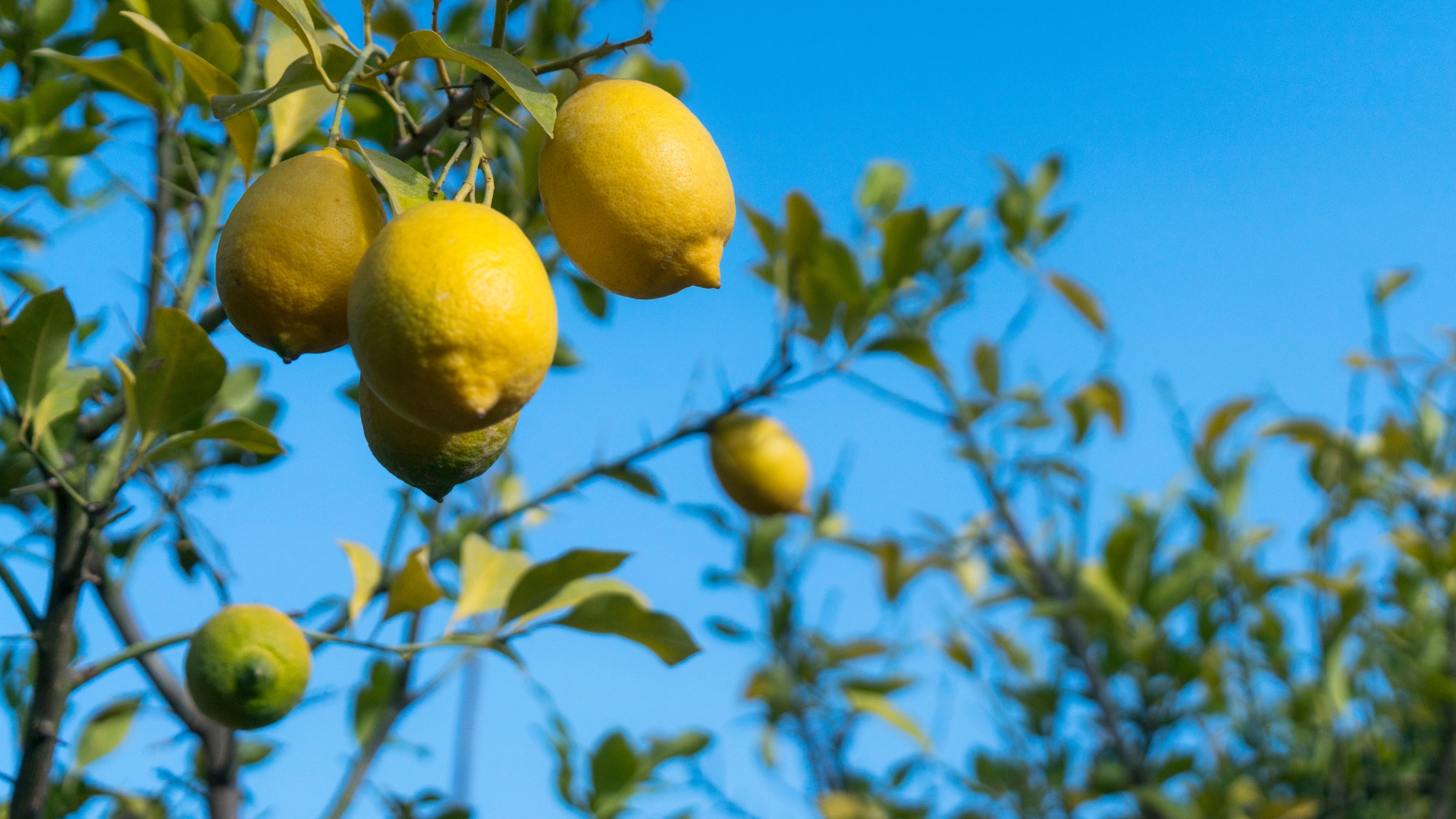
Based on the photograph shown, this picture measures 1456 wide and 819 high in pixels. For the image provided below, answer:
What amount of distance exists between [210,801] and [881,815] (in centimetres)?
123

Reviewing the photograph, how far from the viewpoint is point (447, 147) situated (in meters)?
0.95

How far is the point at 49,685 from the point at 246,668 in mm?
159

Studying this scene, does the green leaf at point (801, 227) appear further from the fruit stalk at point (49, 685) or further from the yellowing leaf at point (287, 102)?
the fruit stalk at point (49, 685)

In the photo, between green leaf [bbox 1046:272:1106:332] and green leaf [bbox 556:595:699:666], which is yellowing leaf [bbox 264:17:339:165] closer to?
green leaf [bbox 556:595:699:666]

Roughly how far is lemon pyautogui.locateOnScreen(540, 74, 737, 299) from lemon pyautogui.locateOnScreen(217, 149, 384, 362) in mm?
116

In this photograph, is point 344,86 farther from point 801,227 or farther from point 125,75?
point 801,227

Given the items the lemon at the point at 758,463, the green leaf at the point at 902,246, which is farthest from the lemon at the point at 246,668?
the green leaf at the point at 902,246

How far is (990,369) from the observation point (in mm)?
2146

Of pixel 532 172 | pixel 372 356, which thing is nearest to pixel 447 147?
pixel 532 172

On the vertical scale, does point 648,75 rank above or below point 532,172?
above

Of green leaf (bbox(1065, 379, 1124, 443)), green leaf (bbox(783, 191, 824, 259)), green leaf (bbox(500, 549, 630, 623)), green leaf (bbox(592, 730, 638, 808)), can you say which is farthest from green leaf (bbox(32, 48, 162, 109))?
green leaf (bbox(1065, 379, 1124, 443))

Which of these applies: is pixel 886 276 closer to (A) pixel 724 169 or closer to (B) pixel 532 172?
(B) pixel 532 172

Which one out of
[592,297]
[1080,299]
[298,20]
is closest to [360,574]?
[592,297]

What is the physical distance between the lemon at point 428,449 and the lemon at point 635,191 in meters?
0.11
